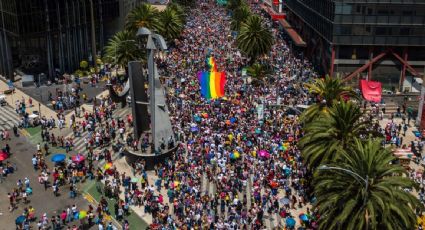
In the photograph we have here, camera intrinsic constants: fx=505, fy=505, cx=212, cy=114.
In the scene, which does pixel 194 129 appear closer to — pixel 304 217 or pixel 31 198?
pixel 31 198

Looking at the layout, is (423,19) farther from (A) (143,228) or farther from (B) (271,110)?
(A) (143,228)

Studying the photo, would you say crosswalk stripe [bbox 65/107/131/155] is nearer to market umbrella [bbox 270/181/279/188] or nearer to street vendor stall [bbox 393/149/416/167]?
market umbrella [bbox 270/181/279/188]

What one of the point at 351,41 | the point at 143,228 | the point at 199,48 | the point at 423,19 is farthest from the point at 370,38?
the point at 143,228

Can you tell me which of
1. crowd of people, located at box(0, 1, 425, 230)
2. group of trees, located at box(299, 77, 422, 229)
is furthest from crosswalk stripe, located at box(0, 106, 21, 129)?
group of trees, located at box(299, 77, 422, 229)

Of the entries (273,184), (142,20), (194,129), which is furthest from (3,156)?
(142,20)

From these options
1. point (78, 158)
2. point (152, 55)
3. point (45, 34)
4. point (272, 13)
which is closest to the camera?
point (78, 158)

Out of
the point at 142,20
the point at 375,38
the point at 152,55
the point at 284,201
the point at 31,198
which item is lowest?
the point at 31,198
